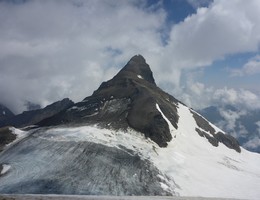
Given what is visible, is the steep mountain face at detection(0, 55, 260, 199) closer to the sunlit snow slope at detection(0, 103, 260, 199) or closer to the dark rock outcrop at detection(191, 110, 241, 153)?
the sunlit snow slope at detection(0, 103, 260, 199)

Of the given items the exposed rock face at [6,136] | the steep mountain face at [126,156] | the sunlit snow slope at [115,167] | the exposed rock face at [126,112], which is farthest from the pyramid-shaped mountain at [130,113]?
the exposed rock face at [6,136]

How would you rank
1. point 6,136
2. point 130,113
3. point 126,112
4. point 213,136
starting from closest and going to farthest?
point 6,136 → point 130,113 → point 126,112 → point 213,136

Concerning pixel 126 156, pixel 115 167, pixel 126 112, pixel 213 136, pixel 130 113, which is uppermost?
pixel 213 136

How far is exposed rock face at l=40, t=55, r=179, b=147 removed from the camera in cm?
11081

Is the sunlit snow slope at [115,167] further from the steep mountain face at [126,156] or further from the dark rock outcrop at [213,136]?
the dark rock outcrop at [213,136]

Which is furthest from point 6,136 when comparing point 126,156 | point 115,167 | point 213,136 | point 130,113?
point 213,136

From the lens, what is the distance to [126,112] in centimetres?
11919

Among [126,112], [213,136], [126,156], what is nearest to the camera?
[126,156]

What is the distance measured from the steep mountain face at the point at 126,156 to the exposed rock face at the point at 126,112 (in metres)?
0.28

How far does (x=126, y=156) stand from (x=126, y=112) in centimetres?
2829

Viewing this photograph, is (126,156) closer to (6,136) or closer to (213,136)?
(6,136)

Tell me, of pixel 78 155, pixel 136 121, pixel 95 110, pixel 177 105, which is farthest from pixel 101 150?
pixel 177 105

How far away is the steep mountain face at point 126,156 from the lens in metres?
80.5

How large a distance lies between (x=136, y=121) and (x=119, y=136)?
1138 centimetres
